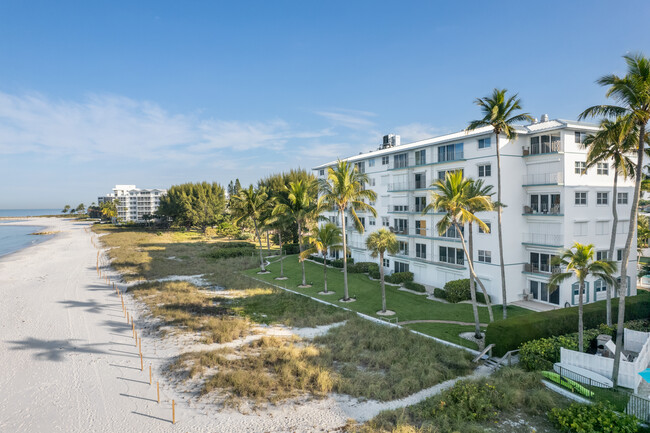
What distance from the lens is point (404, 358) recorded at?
20469 mm

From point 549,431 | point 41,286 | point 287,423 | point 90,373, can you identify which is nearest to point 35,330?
point 90,373

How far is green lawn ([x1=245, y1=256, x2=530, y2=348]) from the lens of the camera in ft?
86.9

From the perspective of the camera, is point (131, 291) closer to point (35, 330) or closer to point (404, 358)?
point (35, 330)

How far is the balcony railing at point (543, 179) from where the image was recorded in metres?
30.3

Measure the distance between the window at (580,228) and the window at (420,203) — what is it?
14016 millimetres

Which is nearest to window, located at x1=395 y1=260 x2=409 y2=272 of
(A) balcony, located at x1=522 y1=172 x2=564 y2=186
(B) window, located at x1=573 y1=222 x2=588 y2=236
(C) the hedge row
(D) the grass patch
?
(A) balcony, located at x1=522 y1=172 x2=564 y2=186

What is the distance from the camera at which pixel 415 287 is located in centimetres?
3772

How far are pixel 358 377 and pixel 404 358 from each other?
3488 mm

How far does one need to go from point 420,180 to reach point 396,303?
1461 cm

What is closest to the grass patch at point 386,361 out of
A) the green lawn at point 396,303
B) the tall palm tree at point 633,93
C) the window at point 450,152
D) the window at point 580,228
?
the green lawn at point 396,303

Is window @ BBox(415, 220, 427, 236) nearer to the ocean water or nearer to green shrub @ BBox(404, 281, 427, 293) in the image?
green shrub @ BBox(404, 281, 427, 293)

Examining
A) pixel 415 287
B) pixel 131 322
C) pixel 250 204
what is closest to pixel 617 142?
pixel 415 287

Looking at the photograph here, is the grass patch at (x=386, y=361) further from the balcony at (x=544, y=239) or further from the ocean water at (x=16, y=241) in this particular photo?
the ocean water at (x=16, y=241)

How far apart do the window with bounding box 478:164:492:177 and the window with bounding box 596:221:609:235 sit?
9.94 meters
